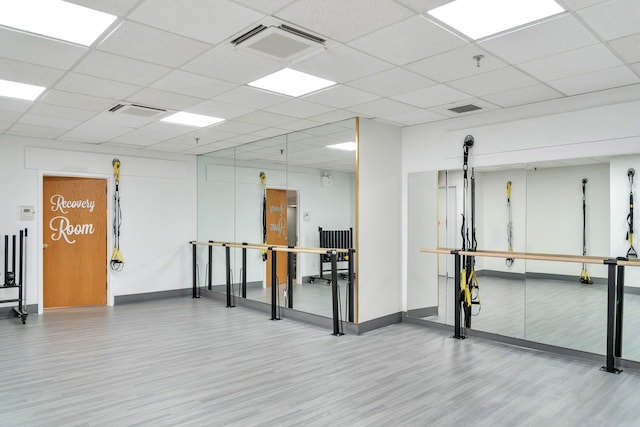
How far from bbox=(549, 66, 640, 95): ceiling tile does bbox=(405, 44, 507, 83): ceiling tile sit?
84 centimetres

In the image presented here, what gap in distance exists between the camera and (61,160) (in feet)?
22.0

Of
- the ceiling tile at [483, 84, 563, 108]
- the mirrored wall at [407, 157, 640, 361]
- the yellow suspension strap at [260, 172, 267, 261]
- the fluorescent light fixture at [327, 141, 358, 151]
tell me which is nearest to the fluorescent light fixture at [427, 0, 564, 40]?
the ceiling tile at [483, 84, 563, 108]

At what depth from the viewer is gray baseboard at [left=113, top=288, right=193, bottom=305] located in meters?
7.25

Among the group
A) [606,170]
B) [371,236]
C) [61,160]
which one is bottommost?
[371,236]

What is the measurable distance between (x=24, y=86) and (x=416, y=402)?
14.4 ft

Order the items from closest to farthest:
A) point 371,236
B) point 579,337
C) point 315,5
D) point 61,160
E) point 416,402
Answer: point 315,5 → point 416,402 → point 579,337 → point 371,236 → point 61,160

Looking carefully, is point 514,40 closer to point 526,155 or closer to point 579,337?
point 526,155

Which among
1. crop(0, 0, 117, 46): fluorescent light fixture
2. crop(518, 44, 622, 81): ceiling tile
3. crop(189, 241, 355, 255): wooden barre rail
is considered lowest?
crop(189, 241, 355, 255): wooden barre rail

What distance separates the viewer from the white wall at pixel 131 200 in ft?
20.7

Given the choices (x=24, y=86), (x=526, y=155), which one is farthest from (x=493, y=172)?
(x=24, y=86)

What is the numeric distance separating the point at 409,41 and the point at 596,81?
2.02 metres

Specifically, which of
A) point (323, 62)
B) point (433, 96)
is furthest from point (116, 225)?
point (433, 96)

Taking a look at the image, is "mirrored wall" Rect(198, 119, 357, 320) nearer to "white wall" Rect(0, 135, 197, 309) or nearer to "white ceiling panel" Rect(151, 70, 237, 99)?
"white wall" Rect(0, 135, 197, 309)

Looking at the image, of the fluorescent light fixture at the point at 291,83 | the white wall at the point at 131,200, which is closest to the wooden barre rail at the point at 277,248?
the white wall at the point at 131,200
